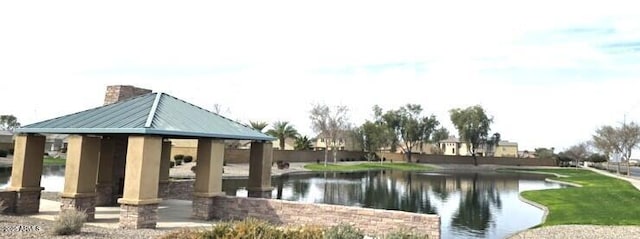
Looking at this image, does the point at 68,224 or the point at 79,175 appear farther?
the point at 79,175

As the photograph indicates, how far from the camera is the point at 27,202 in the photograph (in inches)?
491

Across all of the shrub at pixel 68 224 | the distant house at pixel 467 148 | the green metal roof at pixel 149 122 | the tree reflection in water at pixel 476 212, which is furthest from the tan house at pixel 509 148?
the shrub at pixel 68 224

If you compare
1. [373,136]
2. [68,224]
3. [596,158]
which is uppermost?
[373,136]

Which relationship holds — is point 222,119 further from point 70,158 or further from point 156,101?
point 70,158

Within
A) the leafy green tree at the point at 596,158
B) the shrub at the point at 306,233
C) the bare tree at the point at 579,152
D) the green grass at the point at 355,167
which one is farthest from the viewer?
the bare tree at the point at 579,152

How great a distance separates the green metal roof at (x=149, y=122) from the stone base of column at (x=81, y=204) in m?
1.61

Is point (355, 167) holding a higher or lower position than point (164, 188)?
higher

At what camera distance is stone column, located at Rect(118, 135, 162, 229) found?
10484 mm

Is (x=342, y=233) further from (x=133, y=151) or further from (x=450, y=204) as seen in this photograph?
(x=450, y=204)

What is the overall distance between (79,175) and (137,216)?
225cm

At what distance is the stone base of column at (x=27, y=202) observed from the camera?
40.4 feet

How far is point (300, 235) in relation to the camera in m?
8.19

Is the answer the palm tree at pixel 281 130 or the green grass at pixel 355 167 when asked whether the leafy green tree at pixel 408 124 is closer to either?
the green grass at pixel 355 167

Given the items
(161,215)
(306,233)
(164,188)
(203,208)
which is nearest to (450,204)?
(164,188)
